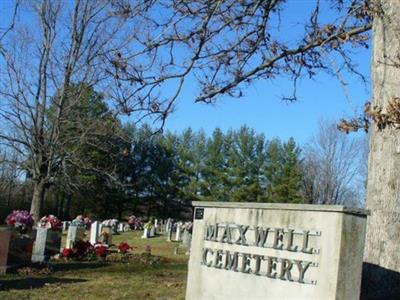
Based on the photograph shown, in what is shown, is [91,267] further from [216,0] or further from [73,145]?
[73,145]

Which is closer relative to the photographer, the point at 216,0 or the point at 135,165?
the point at 216,0

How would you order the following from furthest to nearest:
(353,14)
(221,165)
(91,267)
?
(221,165) < (91,267) < (353,14)

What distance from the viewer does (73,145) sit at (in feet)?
110

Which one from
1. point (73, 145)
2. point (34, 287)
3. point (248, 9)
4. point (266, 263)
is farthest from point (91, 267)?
point (73, 145)

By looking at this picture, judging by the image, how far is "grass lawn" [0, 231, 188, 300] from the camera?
1023 centimetres

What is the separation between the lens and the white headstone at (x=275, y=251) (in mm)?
6293

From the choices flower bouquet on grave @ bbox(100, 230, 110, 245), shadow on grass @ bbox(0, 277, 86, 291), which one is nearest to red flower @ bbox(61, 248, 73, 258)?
shadow on grass @ bbox(0, 277, 86, 291)

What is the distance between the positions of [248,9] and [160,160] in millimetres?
72241

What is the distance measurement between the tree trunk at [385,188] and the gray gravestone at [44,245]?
441 inches

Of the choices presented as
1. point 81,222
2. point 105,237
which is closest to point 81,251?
point 105,237

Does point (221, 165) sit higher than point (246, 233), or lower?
higher

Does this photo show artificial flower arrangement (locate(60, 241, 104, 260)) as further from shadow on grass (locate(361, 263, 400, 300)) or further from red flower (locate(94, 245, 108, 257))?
shadow on grass (locate(361, 263, 400, 300))

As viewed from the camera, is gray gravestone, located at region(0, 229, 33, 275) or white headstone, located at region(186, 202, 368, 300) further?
gray gravestone, located at region(0, 229, 33, 275)

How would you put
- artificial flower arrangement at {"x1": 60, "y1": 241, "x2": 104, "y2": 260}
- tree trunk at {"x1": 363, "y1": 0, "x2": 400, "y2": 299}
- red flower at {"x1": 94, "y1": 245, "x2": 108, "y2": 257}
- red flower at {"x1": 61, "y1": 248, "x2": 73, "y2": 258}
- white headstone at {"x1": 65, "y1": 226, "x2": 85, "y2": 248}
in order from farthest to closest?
white headstone at {"x1": 65, "y1": 226, "x2": 85, "y2": 248} → red flower at {"x1": 94, "y1": 245, "x2": 108, "y2": 257} → artificial flower arrangement at {"x1": 60, "y1": 241, "x2": 104, "y2": 260} → red flower at {"x1": 61, "y1": 248, "x2": 73, "y2": 258} → tree trunk at {"x1": 363, "y1": 0, "x2": 400, "y2": 299}
